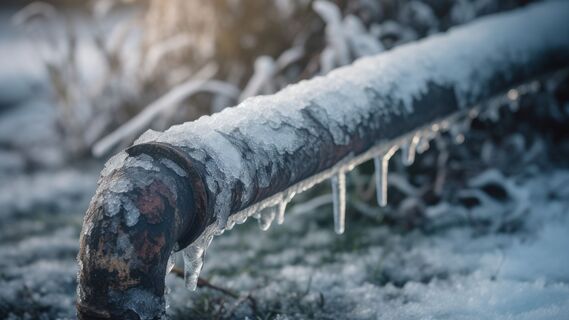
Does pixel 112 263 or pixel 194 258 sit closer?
pixel 112 263

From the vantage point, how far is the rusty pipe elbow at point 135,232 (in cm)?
107

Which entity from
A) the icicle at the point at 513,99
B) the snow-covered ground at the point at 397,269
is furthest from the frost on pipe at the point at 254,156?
the icicle at the point at 513,99

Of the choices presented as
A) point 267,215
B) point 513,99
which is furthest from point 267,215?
point 513,99

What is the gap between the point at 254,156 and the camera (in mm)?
1257

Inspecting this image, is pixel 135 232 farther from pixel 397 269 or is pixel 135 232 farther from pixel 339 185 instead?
pixel 397 269

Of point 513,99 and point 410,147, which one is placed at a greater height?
point 513,99

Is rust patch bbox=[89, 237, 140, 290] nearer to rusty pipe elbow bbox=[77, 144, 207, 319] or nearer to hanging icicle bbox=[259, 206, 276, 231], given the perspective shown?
rusty pipe elbow bbox=[77, 144, 207, 319]

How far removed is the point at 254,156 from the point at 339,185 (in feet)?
1.93

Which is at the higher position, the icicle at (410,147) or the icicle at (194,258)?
the icicle at (410,147)

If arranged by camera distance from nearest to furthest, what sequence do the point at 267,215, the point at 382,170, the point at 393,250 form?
1. the point at 267,215
2. the point at 382,170
3. the point at 393,250

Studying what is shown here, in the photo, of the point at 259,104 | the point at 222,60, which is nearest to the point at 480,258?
the point at 259,104

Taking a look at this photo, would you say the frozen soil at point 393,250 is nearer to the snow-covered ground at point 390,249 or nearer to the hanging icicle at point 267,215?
the snow-covered ground at point 390,249

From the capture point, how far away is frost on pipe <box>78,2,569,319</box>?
3.54 ft

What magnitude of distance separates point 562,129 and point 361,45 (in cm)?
118
